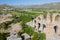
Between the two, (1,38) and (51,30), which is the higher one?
(51,30)

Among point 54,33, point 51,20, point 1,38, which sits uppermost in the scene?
point 51,20

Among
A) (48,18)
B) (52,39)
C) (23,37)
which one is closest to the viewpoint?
(52,39)

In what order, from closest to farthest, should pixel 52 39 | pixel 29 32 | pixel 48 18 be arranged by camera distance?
pixel 52 39 → pixel 48 18 → pixel 29 32

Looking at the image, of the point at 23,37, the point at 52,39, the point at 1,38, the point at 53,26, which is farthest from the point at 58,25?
the point at 1,38

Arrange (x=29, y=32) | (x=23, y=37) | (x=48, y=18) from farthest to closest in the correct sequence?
(x=29, y=32) → (x=23, y=37) → (x=48, y=18)

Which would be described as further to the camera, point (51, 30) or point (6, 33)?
point (6, 33)

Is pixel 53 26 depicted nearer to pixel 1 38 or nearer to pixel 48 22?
pixel 48 22

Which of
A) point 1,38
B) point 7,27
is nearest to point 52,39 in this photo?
point 1,38

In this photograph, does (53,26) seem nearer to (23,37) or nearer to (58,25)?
(58,25)

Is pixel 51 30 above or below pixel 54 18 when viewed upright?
below
